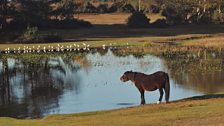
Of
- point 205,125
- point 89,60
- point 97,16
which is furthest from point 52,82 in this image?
point 97,16

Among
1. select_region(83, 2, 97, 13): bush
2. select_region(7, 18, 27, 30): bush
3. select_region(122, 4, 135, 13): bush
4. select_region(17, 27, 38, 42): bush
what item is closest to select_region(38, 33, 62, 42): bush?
select_region(17, 27, 38, 42): bush

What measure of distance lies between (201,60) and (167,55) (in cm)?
649

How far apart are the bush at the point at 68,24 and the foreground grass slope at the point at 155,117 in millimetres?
68141

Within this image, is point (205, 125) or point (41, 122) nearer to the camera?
point (205, 125)

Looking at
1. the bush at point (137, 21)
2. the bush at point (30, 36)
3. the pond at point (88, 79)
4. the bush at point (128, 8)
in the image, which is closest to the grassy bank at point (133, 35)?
the bush at point (137, 21)

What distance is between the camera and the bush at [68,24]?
90.1 metres

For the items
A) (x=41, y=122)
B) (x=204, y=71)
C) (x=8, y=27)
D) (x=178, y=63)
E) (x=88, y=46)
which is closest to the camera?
(x=41, y=122)

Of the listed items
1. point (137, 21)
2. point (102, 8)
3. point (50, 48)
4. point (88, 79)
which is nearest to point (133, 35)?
point (137, 21)

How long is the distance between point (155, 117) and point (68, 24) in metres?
73.3

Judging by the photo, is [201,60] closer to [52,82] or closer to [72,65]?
[72,65]

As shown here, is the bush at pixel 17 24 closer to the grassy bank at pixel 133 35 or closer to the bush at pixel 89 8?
the grassy bank at pixel 133 35

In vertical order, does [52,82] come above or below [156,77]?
below

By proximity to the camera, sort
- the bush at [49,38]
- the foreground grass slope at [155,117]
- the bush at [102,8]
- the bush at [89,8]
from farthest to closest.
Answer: the bush at [89,8] → the bush at [102,8] → the bush at [49,38] → the foreground grass slope at [155,117]

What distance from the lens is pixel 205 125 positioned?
640 inches
